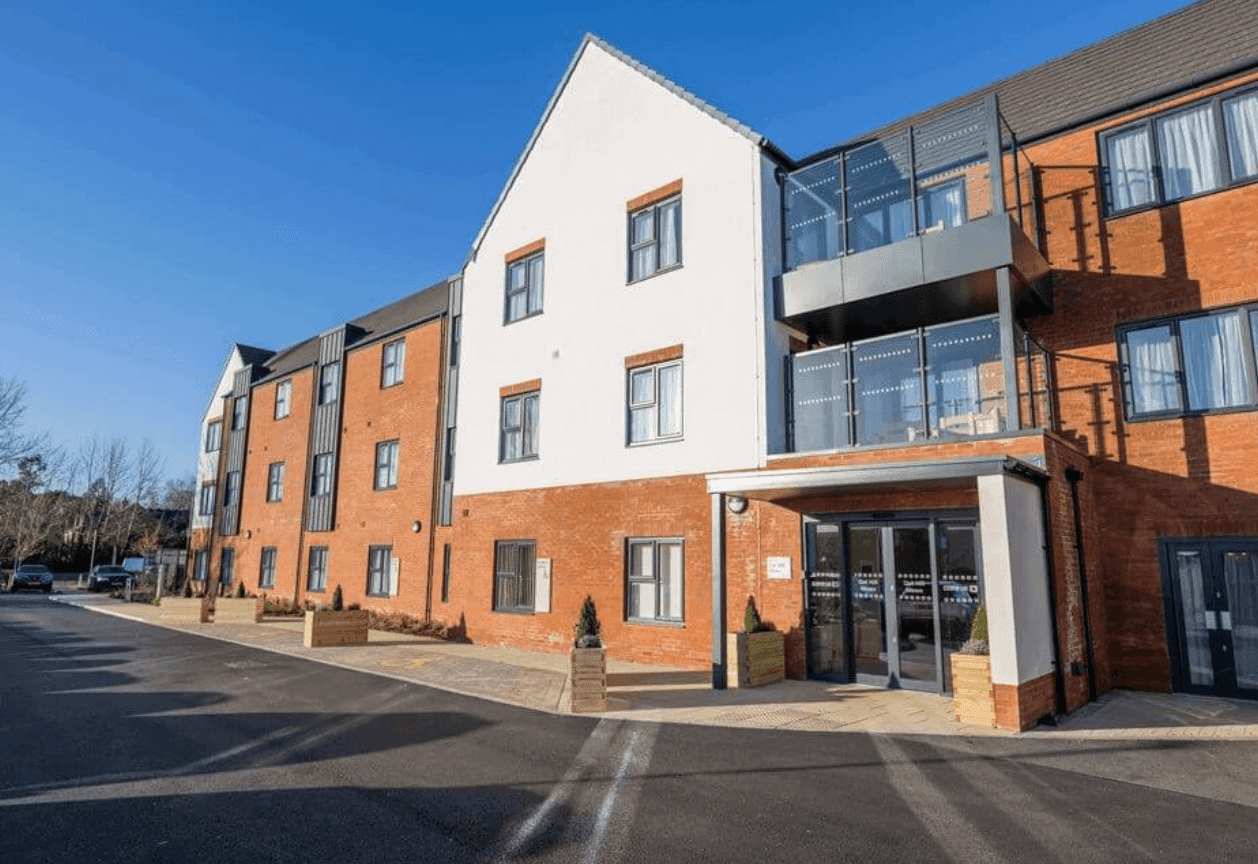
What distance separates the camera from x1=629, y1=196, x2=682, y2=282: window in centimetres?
1430

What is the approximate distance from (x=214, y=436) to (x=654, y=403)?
27751mm

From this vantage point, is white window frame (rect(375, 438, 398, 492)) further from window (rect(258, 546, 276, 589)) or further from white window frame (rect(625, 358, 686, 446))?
white window frame (rect(625, 358, 686, 446))

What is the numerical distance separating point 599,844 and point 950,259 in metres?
9.25

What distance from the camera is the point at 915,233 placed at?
11.1 meters

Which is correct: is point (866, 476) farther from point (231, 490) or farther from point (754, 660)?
point (231, 490)

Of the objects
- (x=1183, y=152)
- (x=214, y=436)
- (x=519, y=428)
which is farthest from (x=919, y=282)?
(x=214, y=436)

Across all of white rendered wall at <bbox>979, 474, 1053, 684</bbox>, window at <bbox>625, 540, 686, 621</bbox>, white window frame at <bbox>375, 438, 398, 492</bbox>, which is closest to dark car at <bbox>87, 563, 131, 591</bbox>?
white window frame at <bbox>375, 438, 398, 492</bbox>

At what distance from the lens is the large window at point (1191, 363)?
33.1 feet

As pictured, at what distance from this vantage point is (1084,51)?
44.3 feet

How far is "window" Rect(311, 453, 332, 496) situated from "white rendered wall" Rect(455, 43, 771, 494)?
27.5 ft

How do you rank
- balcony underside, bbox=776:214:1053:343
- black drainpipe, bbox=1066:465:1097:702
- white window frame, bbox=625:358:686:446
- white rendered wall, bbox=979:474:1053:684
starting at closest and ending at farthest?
white rendered wall, bbox=979:474:1053:684 < black drainpipe, bbox=1066:465:1097:702 < balcony underside, bbox=776:214:1053:343 < white window frame, bbox=625:358:686:446

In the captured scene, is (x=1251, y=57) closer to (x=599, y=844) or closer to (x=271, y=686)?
(x=599, y=844)

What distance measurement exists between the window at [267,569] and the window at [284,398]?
523cm

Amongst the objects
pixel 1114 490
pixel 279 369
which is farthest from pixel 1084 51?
pixel 279 369
